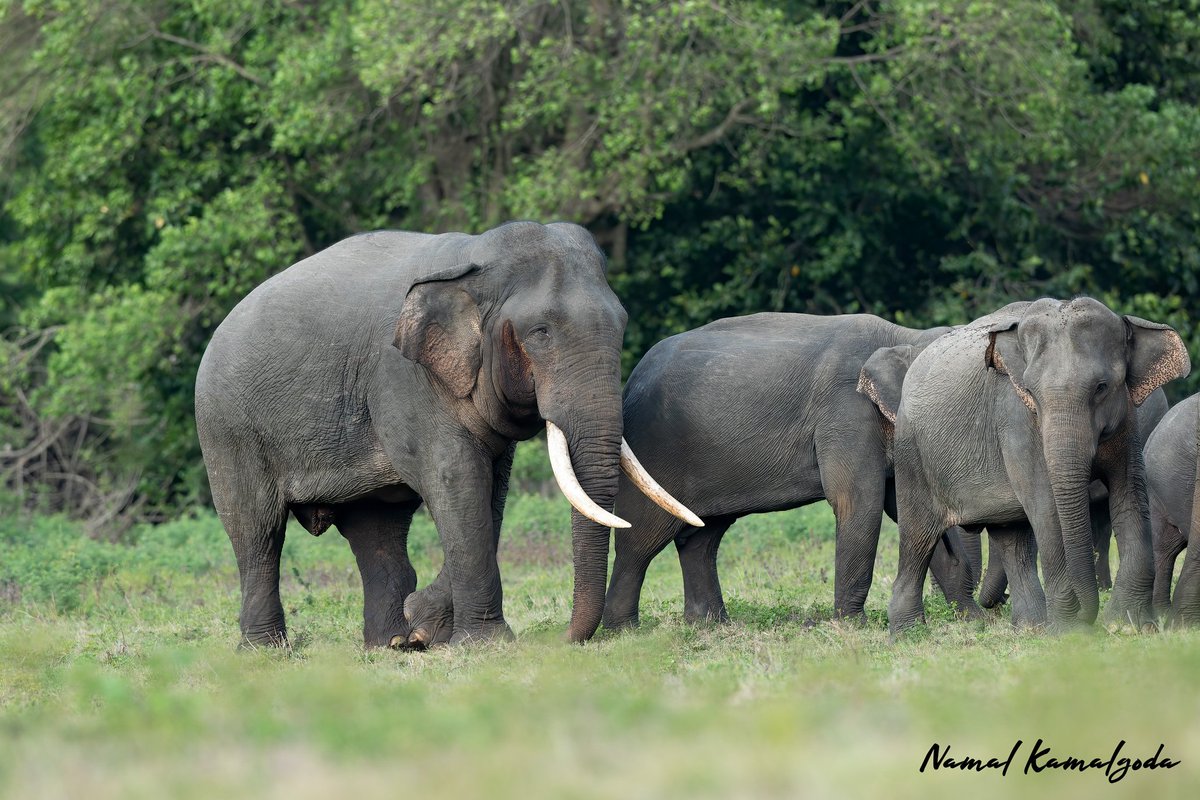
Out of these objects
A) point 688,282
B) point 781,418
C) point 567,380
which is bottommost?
point 688,282

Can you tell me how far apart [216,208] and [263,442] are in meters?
10.8

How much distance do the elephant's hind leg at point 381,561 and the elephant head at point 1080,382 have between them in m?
4.07

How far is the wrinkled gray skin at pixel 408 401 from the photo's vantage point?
33.1 ft

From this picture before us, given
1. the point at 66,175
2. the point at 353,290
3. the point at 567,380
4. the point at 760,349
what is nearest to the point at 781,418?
the point at 760,349

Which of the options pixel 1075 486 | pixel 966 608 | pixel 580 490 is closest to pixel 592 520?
pixel 580 490

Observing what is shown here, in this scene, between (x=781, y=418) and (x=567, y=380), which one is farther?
(x=781, y=418)

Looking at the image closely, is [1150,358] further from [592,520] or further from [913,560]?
[592,520]

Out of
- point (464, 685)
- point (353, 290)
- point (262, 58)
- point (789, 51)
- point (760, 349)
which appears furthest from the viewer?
point (262, 58)

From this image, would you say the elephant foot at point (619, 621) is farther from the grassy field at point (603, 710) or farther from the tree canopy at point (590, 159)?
the tree canopy at point (590, 159)

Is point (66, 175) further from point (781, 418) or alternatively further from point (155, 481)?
point (781, 418)

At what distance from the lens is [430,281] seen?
10367mm

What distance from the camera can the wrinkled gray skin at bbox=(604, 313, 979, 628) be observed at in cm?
1139

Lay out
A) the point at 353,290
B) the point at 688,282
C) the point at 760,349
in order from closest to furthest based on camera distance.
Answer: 1. the point at 353,290
2. the point at 760,349
3. the point at 688,282

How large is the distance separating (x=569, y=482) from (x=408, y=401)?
125cm
